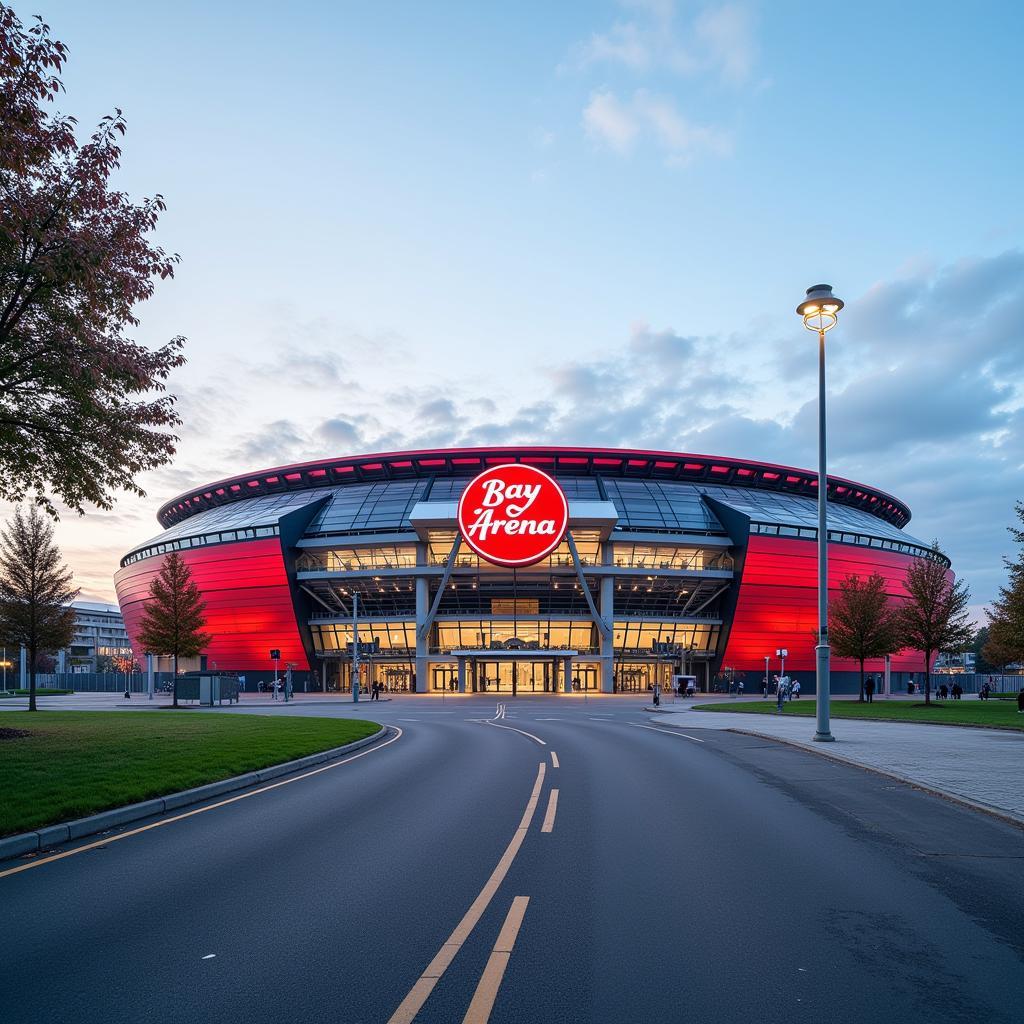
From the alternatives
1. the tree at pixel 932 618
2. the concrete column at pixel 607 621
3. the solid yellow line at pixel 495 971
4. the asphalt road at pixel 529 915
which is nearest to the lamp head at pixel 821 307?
the asphalt road at pixel 529 915

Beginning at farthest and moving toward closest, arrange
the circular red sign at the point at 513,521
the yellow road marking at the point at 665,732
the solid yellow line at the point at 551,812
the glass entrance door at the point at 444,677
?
the glass entrance door at the point at 444,677 < the circular red sign at the point at 513,521 < the yellow road marking at the point at 665,732 < the solid yellow line at the point at 551,812

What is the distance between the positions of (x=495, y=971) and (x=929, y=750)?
58.0ft

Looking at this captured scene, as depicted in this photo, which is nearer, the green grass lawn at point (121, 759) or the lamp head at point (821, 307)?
the green grass lawn at point (121, 759)

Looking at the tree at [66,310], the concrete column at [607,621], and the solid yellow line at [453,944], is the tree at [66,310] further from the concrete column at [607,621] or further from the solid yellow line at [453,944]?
the concrete column at [607,621]

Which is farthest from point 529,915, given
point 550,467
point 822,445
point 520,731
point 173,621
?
point 550,467

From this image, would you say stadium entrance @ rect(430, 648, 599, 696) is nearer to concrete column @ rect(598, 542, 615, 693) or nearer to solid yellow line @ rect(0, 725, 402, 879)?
concrete column @ rect(598, 542, 615, 693)

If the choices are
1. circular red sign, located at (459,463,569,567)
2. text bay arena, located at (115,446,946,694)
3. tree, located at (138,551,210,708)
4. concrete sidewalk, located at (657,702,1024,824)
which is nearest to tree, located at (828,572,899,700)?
text bay arena, located at (115,446,946,694)

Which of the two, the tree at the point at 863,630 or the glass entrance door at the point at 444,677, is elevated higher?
the tree at the point at 863,630

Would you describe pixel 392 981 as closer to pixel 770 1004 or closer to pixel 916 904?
pixel 770 1004

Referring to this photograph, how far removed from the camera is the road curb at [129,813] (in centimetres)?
829

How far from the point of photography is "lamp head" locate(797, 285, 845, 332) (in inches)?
789

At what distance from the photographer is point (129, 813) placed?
1001cm

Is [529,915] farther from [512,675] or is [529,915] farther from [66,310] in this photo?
[512,675]

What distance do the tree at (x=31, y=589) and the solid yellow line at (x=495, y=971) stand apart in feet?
106
